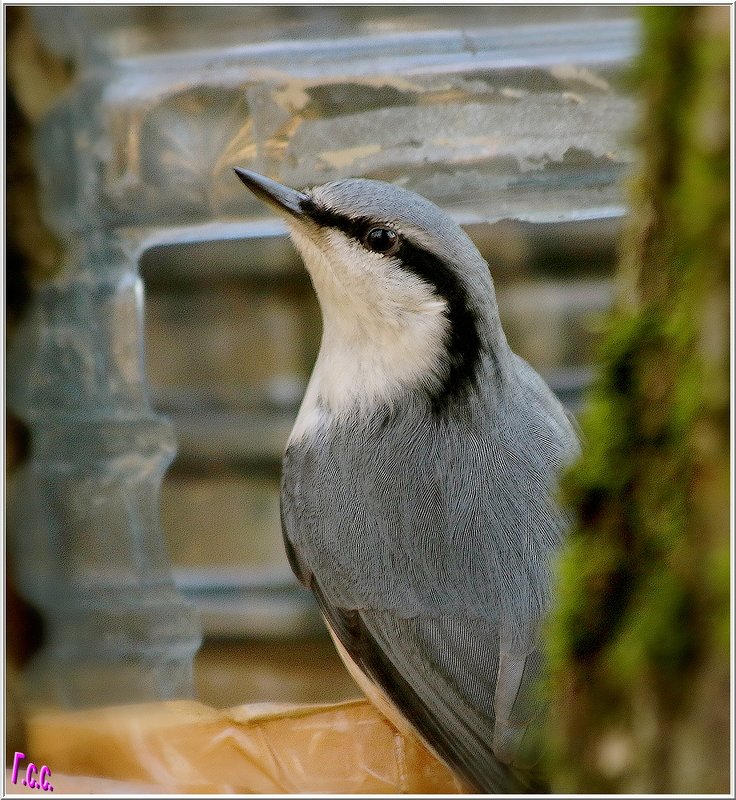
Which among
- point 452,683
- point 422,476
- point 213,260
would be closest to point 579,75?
point 213,260

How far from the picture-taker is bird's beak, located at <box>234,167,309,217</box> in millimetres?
1281

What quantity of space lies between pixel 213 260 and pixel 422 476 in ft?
3.92

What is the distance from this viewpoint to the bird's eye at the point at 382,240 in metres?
1.25

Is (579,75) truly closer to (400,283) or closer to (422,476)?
(400,283)

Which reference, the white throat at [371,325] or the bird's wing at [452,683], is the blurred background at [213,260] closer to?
the white throat at [371,325]

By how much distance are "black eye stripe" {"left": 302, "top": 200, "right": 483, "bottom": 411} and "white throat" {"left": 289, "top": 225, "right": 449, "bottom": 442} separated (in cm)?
1

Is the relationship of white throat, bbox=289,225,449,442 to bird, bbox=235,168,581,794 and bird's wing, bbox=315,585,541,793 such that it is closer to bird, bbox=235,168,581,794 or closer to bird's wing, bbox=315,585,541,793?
bird, bbox=235,168,581,794

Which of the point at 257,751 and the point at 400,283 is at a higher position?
the point at 400,283

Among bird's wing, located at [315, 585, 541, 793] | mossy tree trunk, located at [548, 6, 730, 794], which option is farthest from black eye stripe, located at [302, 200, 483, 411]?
mossy tree trunk, located at [548, 6, 730, 794]

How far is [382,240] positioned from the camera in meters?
1.26

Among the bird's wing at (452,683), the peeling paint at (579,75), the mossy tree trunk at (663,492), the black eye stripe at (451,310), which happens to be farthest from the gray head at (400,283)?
the peeling paint at (579,75)

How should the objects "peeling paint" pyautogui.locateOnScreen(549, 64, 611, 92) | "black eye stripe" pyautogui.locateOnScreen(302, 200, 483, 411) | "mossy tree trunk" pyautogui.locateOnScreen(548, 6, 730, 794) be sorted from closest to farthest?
1. "mossy tree trunk" pyautogui.locateOnScreen(548, 6, 730, 794)
2. "black eye stripe" pyautogui.locateOnScreen(302, 200, 483, 411)
3. "peeling paint" pyautogui.locateOnScreen(549, 64, 611, 92)

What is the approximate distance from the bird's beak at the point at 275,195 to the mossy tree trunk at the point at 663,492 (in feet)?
2.50

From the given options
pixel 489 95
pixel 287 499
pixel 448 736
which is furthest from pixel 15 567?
pixel 489 95
